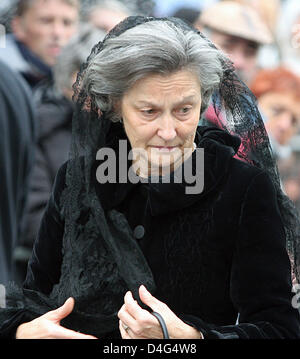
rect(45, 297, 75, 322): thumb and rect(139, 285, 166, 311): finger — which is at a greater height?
rect(139, 285, 166, 311): finger

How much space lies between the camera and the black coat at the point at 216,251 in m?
2.39

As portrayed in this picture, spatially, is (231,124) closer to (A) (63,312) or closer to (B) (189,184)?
(B) (189,184)

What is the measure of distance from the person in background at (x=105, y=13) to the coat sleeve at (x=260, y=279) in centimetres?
265

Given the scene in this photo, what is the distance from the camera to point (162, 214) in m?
2.59

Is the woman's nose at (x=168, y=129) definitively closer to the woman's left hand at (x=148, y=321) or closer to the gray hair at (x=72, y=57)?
the woman's left hand at (x=148, y=321)

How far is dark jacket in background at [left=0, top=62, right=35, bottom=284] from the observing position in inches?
134

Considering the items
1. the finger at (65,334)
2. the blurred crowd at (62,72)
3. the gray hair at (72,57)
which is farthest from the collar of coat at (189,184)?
the gray hair at (72,57)

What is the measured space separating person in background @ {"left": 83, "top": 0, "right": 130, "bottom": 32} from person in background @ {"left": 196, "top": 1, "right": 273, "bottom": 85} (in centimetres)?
54

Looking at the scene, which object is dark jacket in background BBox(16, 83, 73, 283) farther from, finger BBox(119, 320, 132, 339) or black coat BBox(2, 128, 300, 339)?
finger BBox(119, 320, 132, 339)

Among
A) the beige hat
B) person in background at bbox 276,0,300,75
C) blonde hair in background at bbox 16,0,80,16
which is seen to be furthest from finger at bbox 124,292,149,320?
person in background at bbox 276,0,300,75

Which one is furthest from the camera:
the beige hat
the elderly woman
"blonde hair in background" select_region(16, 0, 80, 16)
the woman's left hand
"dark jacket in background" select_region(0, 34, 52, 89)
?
the beige hat

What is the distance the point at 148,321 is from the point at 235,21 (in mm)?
3365

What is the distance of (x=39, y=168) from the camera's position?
13.9ft

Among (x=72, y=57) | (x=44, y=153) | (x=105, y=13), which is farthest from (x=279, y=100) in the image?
(x=44, y=153)
